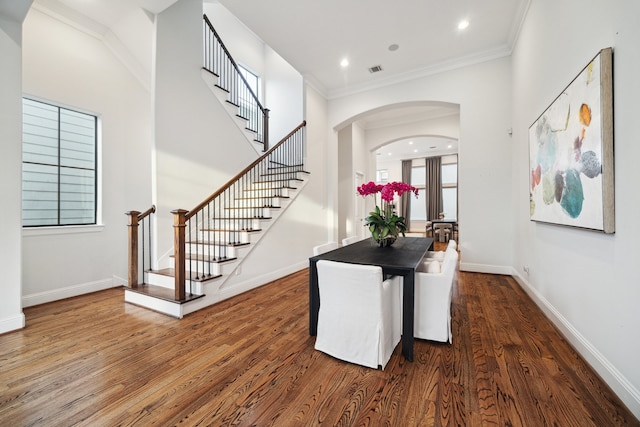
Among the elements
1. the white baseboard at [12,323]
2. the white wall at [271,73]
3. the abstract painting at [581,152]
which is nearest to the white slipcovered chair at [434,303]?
the abstract painting at [581,152]

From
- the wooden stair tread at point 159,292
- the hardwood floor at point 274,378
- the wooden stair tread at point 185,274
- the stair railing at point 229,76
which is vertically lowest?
the hardwood floor at point 274,378

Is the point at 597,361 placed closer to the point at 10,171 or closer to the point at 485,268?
the point at 485,268

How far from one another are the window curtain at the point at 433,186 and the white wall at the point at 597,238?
8.67 m

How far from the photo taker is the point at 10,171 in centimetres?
249

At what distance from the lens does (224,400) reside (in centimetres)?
155

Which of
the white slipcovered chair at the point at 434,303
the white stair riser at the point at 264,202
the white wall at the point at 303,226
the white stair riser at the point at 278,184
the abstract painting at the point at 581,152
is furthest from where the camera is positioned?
the white stair riser at the point at 278,184

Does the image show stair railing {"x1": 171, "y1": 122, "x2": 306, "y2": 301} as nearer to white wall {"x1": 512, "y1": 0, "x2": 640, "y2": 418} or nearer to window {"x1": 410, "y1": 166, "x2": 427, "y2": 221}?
white wall {"x1": 512, "y1": 0, "x2": 640, "y2": 418}

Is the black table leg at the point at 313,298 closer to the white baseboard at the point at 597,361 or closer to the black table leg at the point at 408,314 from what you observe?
the black table leg at the point at 408,314

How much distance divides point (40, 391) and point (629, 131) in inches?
150

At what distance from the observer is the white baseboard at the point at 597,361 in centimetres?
141

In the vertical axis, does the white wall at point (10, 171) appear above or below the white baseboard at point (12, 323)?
above

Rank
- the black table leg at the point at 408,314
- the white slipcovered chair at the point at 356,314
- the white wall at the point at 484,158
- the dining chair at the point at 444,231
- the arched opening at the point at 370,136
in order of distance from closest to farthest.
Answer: the white slipcovered chair at the point at 356,314 → the black table leg at the point at 408,314 → the white wall at the point at 484,158 → the arched opening at the point at 370,136 → the dining chair at the point at 444,231

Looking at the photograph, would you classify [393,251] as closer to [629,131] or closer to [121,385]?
[629,131]

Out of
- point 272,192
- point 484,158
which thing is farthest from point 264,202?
point 484,158
